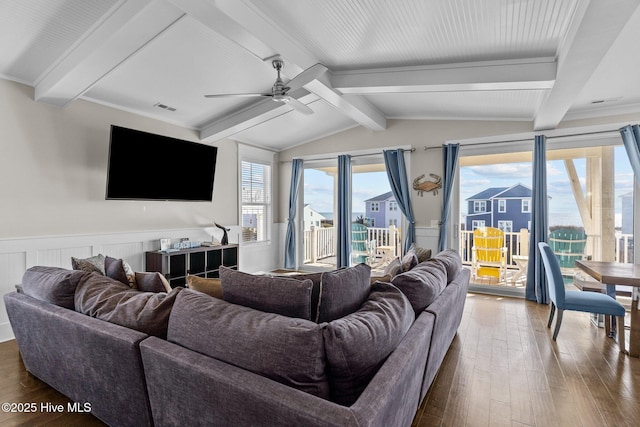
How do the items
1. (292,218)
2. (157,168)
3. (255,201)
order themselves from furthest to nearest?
(292,218), (255,201), (157,168)

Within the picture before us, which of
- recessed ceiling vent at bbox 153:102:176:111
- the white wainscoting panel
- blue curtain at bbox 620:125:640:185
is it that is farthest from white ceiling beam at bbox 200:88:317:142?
blue curtain at bbox 620:125:640:185

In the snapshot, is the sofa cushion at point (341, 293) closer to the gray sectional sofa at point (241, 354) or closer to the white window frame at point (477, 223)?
the gray sectional sofa at point (241, 354)

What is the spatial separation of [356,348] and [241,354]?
0.45 m

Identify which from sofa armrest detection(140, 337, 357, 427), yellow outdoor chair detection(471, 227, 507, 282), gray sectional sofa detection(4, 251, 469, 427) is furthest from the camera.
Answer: yellow outdoor chair detection(471, 227, 507, 282)

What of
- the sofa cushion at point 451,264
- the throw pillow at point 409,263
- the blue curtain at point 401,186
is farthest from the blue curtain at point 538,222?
the throw pillow at point 409,263

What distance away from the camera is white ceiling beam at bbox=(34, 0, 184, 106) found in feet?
7.08

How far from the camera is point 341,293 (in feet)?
5.26

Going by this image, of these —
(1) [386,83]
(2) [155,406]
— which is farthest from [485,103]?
(2) [155,406]

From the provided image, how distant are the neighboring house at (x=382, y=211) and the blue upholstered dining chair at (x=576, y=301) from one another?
258 centimetres

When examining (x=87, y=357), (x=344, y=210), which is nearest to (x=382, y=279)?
(x=87, y=357)

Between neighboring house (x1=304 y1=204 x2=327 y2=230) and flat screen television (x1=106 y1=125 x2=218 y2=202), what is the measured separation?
2182mm

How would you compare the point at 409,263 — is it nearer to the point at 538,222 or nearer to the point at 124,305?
the point at 124,305

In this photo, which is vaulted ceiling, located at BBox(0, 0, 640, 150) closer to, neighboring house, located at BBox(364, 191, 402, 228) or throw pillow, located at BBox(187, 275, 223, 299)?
throw pillow, located at BBox(187, 275, 223, 299)

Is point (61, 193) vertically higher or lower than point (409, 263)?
higher
